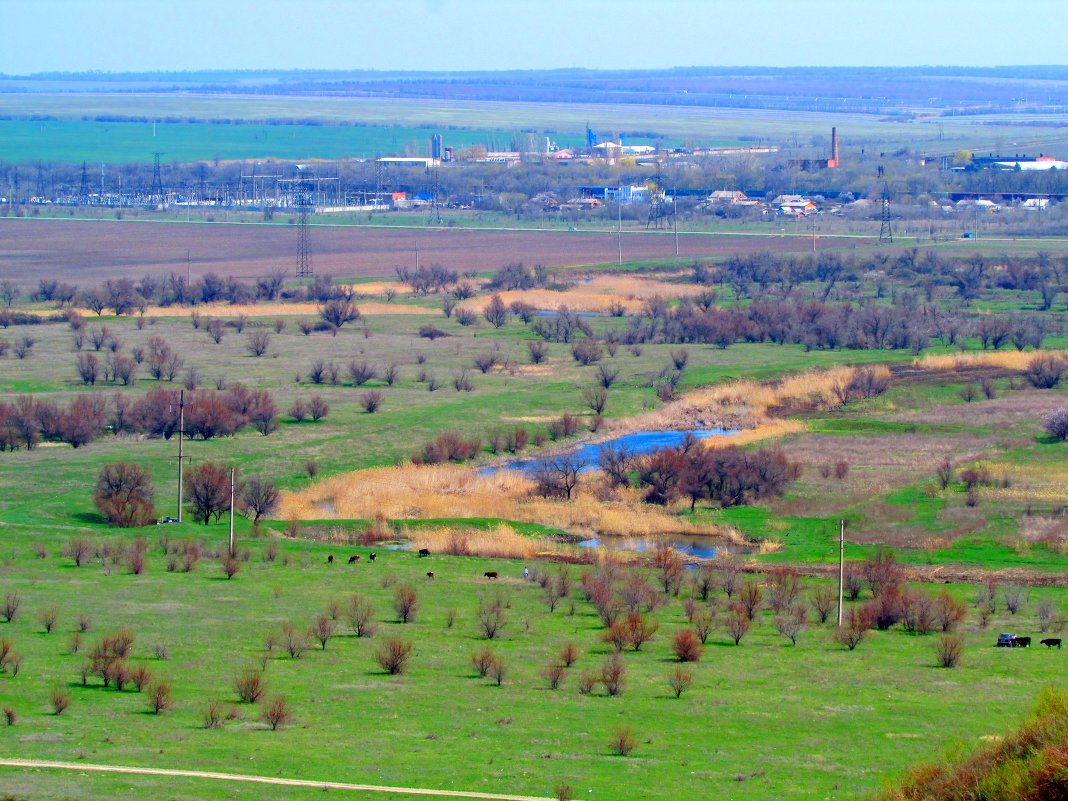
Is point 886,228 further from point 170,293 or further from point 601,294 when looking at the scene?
point 170,293

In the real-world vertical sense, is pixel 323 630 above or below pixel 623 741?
below

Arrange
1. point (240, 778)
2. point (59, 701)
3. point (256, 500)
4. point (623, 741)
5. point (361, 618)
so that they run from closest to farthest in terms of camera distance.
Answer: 1. point (240, 778)
2. point (623, 741)
3. point (59, 701)
4. point (361, 618)
5. point (256, 500)

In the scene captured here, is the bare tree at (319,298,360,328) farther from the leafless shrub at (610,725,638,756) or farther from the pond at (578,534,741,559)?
the leafless shrub at (610,725,638,756)

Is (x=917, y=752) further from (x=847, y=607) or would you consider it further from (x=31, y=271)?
(x=31, y=271)

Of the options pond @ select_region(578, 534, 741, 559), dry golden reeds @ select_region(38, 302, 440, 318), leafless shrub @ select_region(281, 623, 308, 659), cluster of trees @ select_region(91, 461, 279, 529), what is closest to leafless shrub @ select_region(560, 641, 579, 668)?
leafless shrub @ select_region(281, 623, 308, 659)

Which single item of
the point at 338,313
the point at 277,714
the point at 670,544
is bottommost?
the point at 670,544

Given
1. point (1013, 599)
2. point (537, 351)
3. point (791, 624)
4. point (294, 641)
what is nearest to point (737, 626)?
point (791, 624)
